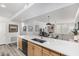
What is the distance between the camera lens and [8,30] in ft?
5.49

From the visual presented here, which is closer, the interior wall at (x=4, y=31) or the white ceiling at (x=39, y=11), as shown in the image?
the white ceiling at (x=39, y=11)

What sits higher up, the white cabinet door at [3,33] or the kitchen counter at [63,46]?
the white cabinet door at [3,33]

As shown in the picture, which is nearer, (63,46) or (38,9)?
(63,46)

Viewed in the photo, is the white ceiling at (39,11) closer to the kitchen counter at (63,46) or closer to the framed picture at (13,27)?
the framed picture at (13,27)

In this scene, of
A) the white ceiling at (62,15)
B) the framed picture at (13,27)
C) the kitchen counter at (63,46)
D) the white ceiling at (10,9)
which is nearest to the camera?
the kitchen counter at (63,46)

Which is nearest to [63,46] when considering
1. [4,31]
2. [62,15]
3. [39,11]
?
[62,15]

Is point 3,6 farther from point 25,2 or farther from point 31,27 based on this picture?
point 31,27

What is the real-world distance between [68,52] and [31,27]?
96cm

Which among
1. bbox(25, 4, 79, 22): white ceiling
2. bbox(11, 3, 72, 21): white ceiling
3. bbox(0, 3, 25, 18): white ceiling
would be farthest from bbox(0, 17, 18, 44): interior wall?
bbox(25, 4, 79, 22): white ceiling

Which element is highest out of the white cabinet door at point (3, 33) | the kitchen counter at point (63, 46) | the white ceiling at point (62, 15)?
the white ceiling at point (62, 15)

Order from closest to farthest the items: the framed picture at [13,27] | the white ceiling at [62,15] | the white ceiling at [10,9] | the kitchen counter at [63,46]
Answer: the kitchen counter at [63,46], the white ceiling at [62,15], the white ceiling at [10,9], the framed picture at [13,27]

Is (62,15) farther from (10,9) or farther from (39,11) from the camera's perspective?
(10,9)

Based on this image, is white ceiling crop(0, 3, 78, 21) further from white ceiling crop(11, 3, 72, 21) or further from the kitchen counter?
the kitchen counter

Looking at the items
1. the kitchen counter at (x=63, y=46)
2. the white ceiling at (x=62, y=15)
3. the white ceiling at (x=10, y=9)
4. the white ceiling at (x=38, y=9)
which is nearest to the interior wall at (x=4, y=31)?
the white ceiling at (x=10, y=9)
